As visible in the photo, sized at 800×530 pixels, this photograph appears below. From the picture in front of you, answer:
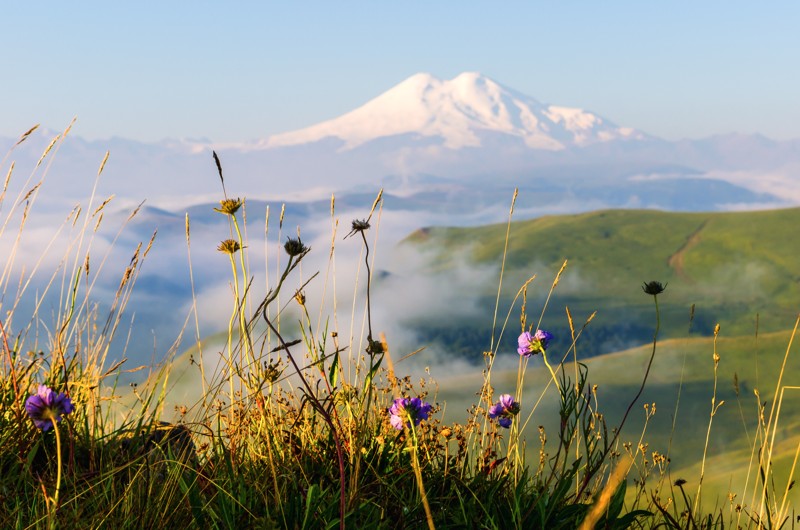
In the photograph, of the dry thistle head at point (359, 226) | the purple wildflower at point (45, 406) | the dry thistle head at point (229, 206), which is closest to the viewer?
the purple wildflower at point (45, 406)

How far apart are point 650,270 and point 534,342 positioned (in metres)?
141

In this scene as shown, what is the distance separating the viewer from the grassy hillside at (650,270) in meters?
124

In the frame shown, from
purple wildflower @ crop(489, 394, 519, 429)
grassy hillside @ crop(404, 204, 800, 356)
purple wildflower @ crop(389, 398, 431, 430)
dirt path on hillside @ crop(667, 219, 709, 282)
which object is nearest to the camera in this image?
purple wildflower @ crop(389, 398, 431, 430)

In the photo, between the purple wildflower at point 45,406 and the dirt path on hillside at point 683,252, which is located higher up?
the purple wildflower at point 45,406

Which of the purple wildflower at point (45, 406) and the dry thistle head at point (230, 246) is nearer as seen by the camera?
the purple wildflower at point (45, 406)

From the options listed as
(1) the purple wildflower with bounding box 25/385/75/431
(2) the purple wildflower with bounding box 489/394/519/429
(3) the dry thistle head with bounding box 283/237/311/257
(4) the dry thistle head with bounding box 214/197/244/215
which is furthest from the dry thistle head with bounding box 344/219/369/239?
(1) the purple wildflower with bounding box 25/385/75/431

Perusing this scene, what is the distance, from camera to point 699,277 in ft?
438

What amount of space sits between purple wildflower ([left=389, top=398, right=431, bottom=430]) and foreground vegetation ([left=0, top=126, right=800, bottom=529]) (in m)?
0.02

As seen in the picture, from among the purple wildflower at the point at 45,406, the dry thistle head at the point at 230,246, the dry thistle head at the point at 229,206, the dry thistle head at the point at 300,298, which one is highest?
the dry thistle head at the point at 229,206

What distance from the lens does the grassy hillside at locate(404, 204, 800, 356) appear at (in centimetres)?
12444

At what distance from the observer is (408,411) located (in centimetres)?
248

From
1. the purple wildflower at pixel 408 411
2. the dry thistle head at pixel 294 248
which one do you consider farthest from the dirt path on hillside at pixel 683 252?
the dry thistle head at pixel 294 248

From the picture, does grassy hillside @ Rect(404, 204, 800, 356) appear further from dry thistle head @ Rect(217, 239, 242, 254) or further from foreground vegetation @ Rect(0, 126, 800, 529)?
dry thistle head @ Rect(217, 239, 242, 254)

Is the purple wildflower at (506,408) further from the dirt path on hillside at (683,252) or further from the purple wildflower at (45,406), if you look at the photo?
the dirt path on hillside at (683,252)
